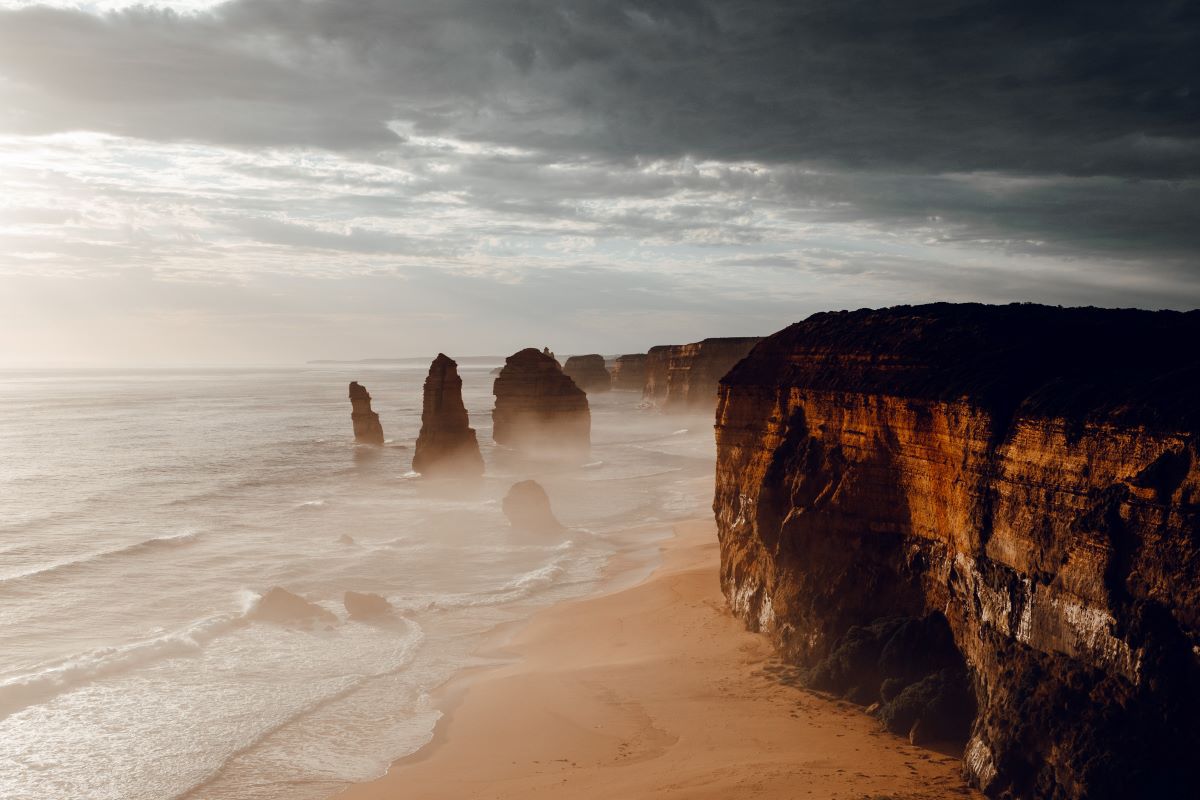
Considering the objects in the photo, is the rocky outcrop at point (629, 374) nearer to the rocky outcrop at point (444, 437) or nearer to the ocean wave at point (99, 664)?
the rocky outcrop at point (444, 437)

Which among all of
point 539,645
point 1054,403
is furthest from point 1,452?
point 1054,403

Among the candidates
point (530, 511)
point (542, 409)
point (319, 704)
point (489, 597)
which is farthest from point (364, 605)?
point (542, 409)

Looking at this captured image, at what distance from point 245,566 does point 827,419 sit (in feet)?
79.8

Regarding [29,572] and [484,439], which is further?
[484,439]

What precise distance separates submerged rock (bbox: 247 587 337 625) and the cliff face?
42.1 ft

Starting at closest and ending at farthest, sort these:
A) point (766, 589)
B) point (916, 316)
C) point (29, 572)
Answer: point (916, 316), point (766, 589), point (29, 572)

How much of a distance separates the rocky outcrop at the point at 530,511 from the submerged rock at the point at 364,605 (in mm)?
12889

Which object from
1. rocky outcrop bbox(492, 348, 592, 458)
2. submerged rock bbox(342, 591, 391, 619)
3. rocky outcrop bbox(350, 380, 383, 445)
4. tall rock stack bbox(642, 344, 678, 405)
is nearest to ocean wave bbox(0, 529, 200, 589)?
submerged rock bbox(342, 591, 391, 619)

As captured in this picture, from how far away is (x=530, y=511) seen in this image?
40062mm

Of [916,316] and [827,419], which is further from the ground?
[916,316]

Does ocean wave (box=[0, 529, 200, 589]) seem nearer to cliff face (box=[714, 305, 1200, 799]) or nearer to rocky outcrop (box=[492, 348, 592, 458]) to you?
cliff face (box=[714, 305, 1200, 799])

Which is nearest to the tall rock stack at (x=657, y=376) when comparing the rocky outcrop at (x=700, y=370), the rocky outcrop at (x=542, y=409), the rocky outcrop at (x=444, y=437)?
the rocky outcrop at (x=700, y=370)

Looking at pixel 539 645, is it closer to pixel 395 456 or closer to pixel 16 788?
pixel 16 788

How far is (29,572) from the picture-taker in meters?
32.8
